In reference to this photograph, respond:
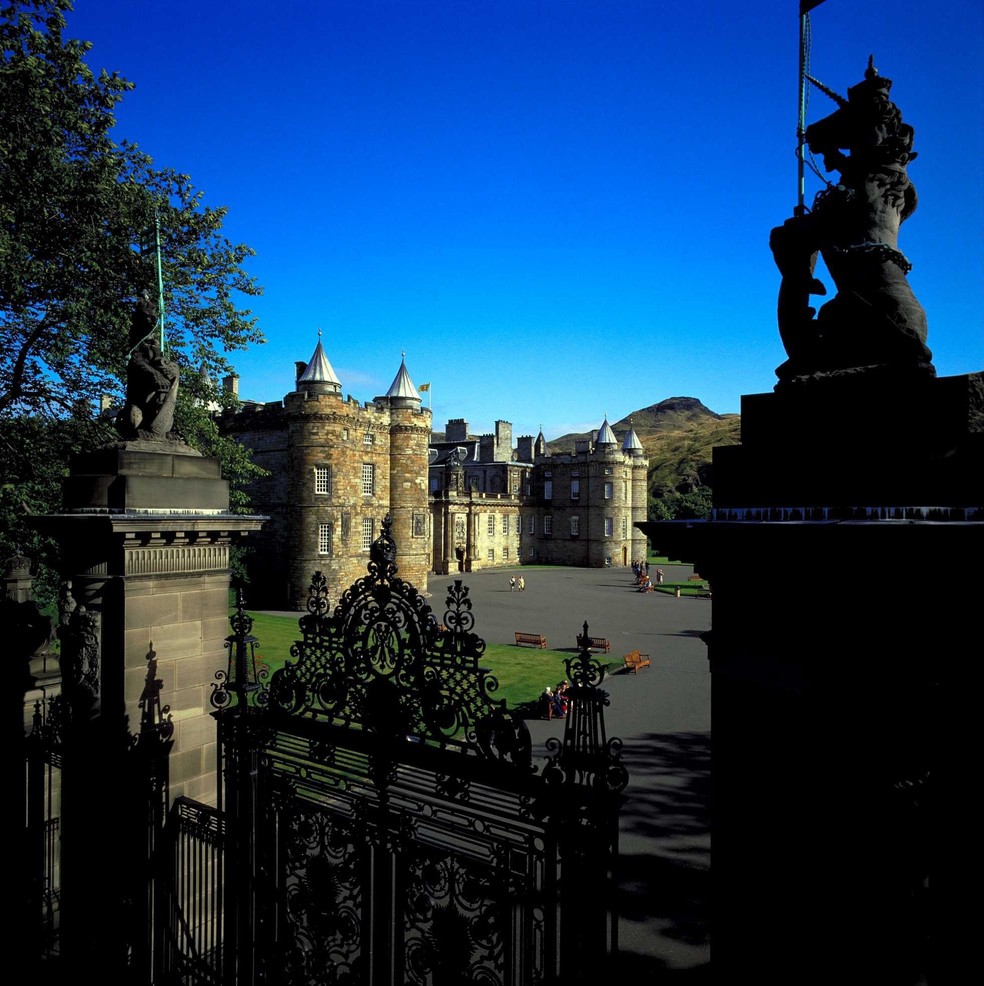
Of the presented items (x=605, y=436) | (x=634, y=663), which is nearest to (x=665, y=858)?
(x=634, y=663)

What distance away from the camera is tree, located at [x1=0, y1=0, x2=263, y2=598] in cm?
1305

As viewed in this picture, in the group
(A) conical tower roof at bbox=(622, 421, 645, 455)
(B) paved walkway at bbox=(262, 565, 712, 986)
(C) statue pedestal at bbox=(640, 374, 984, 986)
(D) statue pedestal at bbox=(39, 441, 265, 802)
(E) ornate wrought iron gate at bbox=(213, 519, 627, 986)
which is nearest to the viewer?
(C) statue pedestal at bbox=(640, 374, 984, 986)

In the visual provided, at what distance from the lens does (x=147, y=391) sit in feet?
23.9

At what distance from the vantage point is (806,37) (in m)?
3.33

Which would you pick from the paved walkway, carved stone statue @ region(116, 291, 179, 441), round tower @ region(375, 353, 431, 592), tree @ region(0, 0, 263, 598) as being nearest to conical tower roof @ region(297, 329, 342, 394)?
round tower @ region(375, 353, 431, 592)

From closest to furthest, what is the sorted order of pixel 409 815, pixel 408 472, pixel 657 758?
pixel 409 815
pixel 657 758
pixel 408 472

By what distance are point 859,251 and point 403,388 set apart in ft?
129

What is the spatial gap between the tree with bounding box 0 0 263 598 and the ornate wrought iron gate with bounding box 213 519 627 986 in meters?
11.3

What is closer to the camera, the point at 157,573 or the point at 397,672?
the point at 397,672

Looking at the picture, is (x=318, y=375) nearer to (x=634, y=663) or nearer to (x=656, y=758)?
(x=634, y=663)

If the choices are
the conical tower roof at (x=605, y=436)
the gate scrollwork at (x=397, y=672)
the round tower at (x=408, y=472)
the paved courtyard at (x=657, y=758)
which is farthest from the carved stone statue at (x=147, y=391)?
the conical tower roof at (x=605, y=436)

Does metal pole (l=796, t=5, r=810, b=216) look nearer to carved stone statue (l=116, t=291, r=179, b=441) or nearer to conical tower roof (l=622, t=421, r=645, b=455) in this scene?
carved stone statue (l=116, t=291, r=179, b=441)

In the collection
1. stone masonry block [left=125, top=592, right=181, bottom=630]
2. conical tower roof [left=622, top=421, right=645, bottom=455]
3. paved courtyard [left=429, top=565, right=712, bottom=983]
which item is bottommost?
paved courtyard [left=429, top=565, right=712, bottom=983]

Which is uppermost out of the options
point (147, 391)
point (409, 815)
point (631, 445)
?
point (631, 445)
